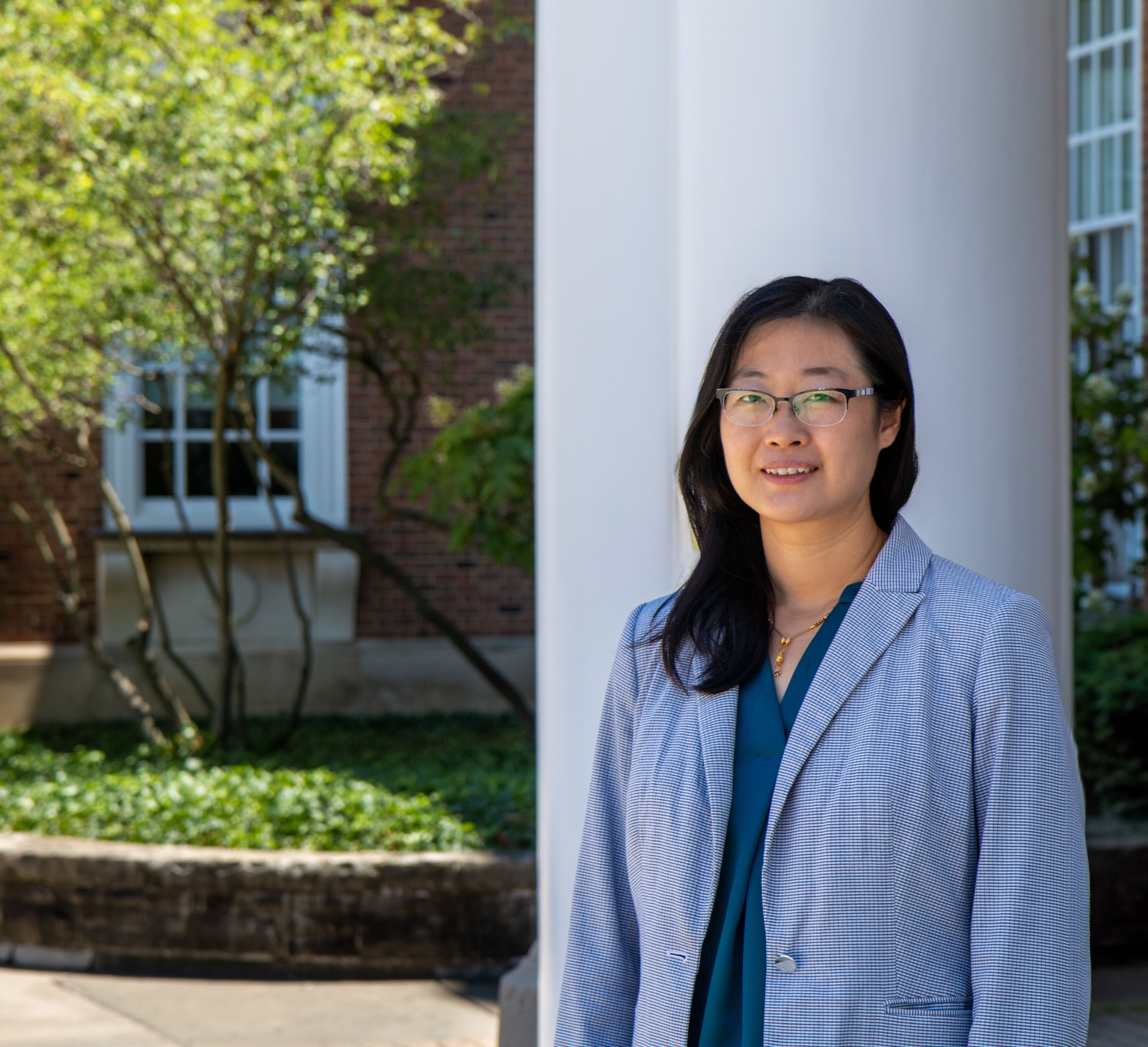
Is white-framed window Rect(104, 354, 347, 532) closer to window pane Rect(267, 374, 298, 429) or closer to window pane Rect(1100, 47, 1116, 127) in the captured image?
window pane Rect(267, 374, 298, 429)

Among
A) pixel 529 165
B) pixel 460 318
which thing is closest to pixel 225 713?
pixel 460 318

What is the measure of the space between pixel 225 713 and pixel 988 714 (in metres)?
7.59

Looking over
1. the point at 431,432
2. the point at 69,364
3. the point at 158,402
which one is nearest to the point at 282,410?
the point at 158,402

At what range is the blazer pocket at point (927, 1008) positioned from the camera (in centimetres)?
167

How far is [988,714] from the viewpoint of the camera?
168 centimetres

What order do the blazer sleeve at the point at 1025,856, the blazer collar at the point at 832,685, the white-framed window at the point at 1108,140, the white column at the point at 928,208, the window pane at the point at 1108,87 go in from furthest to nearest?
the window pane at the point at 1108,87 → the white-framed window at the point at 1108,140 → the white column at the point at 928,208 → the blazer collar at the point at 832,685 → the blazer sleeve at the point at 1025,856

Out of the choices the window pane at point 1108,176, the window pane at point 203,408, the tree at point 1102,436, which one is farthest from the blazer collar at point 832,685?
the window pane at point 1108,176

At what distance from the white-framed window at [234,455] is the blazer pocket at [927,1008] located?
33.4ft

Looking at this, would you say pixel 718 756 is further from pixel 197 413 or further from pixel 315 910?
pixel 197 413

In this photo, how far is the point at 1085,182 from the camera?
36.9ft

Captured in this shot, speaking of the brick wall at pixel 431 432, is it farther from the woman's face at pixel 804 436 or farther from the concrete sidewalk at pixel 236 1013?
the woman's face at pixel 804 436

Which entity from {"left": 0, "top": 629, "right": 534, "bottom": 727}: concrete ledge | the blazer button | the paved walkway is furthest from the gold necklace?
{"left": 0, "top": 629, "right": 534, "bottom": 727}: concrete ledge

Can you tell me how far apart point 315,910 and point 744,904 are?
Result: 4124 mm

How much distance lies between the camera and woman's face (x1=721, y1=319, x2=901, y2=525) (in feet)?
6.05
